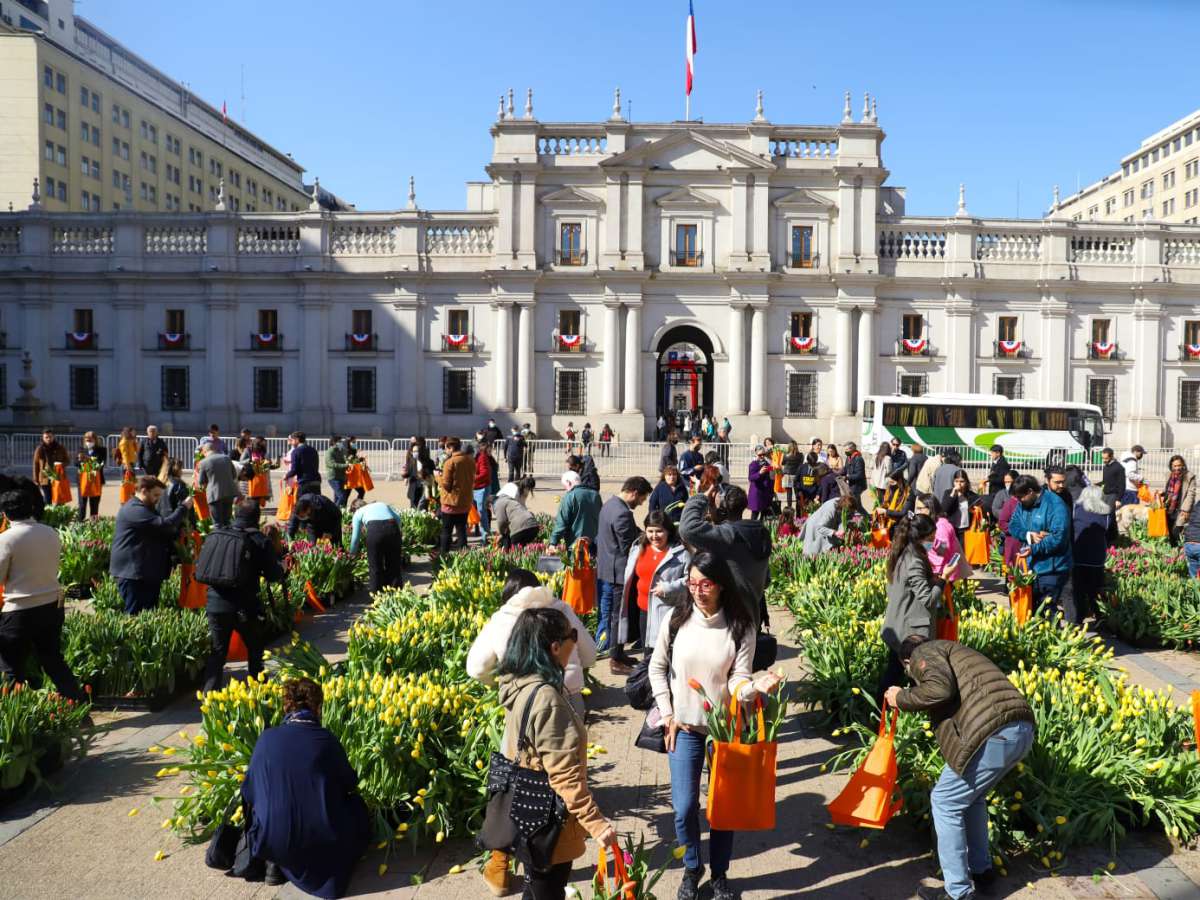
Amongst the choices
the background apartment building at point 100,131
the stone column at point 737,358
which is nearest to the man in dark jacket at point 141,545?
the stone column at point 737,358

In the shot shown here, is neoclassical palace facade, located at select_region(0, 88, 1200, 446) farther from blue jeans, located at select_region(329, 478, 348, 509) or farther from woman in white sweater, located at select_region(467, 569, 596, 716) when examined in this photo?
woman in white sweater, located at select_region(467, 569, 596, 716)

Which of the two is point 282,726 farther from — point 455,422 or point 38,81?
point 38,81

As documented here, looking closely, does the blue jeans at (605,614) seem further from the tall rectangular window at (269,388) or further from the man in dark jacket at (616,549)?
the tall rectangular window at (269,388)

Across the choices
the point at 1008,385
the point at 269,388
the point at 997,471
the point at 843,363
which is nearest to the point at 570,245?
the point at 843,363

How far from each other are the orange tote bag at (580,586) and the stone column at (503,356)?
1158 inches

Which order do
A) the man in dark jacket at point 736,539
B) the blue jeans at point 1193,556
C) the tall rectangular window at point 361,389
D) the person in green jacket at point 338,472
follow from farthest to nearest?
1. the tall rectangular window at point 361,389
2. the person in green jacket at point 338,472
3. the blue jeans at point 1193,556
4. the man in dark jacket at point 736,539

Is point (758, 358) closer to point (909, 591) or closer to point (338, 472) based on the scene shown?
point (338, 472)

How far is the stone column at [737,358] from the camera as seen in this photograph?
38.8m

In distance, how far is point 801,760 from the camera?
7.31 meters

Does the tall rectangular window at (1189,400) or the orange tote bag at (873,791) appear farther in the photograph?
the tall rectangular window at (1189,400)

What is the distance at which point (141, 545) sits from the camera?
9344 millimetres

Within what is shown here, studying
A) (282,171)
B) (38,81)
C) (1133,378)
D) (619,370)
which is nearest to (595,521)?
(619,370)

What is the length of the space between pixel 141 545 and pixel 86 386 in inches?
1393

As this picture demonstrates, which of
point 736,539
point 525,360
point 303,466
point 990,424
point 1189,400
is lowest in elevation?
point 736,539
